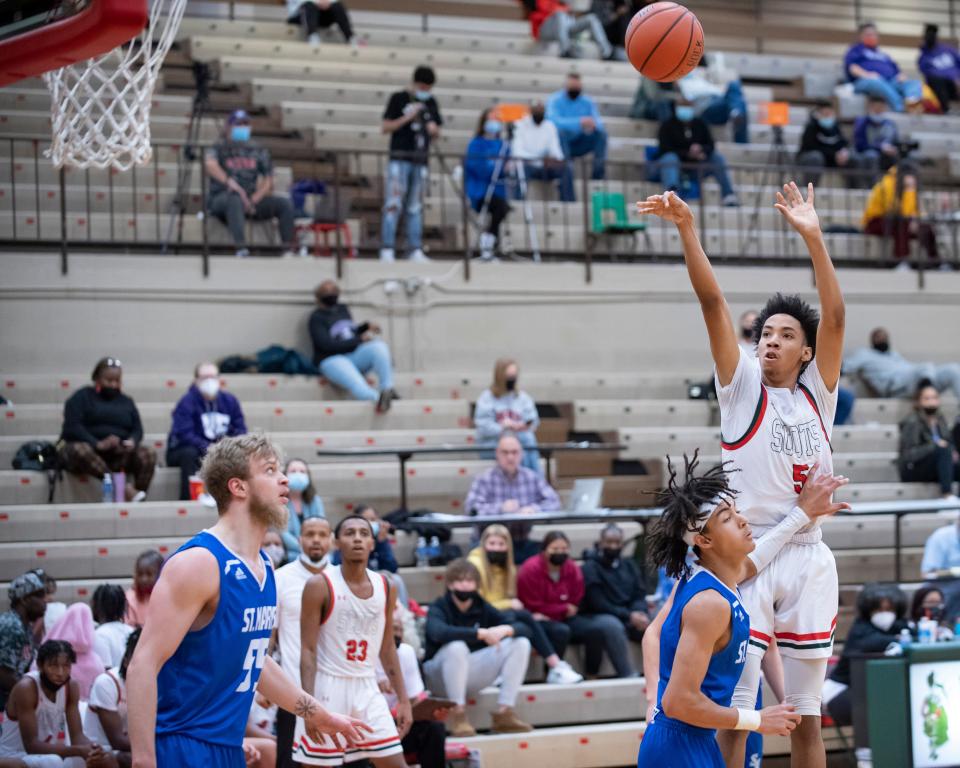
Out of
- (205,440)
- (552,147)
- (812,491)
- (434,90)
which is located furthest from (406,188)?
(812,491)

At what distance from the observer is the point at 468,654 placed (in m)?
9.43

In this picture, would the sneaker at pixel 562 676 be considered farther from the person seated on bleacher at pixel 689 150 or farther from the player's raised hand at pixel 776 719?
the person seated on bleacher at pixel 689 150

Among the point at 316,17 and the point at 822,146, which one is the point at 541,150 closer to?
the point at 822,146

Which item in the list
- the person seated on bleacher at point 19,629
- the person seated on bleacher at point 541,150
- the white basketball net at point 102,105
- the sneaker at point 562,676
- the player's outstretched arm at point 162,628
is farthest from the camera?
the person seated on bleacher at point 541,150

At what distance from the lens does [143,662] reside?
4.19 metres

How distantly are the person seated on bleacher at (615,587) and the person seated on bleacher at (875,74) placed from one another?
11.0 m

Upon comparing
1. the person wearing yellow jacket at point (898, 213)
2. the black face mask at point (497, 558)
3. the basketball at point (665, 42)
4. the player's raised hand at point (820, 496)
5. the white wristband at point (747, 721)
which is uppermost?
the person wearing yellow jacket at point (898, 213)

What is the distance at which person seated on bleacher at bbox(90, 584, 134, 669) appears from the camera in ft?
28.1

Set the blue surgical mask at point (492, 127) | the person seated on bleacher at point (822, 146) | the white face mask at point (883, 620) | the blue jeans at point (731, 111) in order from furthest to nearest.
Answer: the blue jeans at point (731, 111)
the person seated on bleacher at point (822, 146)
the blue surgical mask at point (492, 127)
the white face mask at point (883, 620)

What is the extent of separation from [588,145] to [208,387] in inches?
257

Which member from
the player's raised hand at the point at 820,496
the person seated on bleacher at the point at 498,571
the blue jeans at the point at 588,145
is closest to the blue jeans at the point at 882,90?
the blue jeans at the point at 588,145

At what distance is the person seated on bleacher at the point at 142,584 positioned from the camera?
28.7ft

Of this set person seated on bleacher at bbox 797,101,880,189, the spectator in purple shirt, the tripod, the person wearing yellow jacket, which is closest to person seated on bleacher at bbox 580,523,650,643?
the tripod

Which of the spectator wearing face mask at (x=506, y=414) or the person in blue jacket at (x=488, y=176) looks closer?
the spectator wearing face mask at (x=506, y=414)
